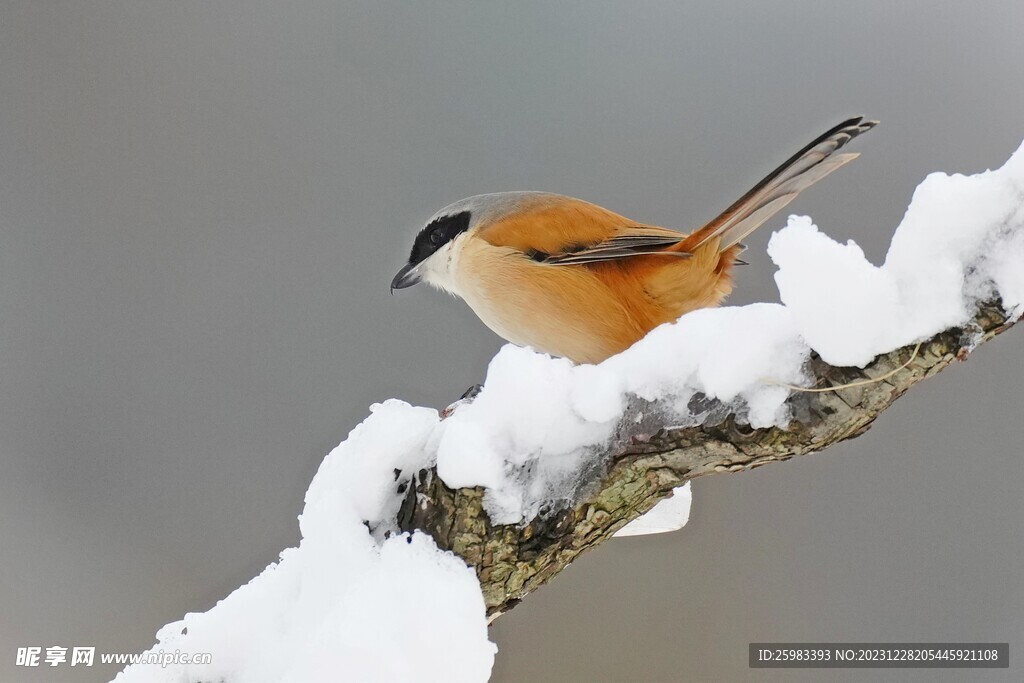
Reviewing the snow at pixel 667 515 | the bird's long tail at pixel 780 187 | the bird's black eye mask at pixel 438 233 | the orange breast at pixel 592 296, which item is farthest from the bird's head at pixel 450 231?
the snow at pixel 667 515

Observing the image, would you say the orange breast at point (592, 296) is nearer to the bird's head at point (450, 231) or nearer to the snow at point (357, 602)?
the bird's head at point (450, 231)

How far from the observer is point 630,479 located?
1.05 meters

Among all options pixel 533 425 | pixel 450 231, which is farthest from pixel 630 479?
pixel 450 231

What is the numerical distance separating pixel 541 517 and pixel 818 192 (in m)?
1.84

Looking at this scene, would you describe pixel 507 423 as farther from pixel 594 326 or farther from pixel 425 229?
pixel 425 229

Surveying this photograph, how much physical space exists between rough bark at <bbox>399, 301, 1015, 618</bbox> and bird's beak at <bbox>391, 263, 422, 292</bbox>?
60 cm

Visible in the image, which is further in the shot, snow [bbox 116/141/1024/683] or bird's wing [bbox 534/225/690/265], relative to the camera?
bird's wing [bbox 534/225/690/265]

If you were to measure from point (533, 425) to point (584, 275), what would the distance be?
461 millimetres

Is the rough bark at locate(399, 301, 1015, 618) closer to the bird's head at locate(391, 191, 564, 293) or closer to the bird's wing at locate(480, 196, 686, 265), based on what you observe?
the bird's wing at locate(480, 196, 686, 265)

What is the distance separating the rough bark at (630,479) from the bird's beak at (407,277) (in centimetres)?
60

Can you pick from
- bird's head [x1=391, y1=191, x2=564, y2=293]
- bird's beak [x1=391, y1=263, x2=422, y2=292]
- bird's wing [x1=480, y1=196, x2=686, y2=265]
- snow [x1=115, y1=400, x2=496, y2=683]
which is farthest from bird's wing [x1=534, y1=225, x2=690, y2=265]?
snow [x1=115, y1=400, x2=496, y2=683]

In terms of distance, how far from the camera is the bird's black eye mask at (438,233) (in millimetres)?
1576

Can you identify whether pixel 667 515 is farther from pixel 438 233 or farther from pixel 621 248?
pixel 438 233

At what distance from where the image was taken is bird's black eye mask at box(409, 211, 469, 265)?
1576mm
